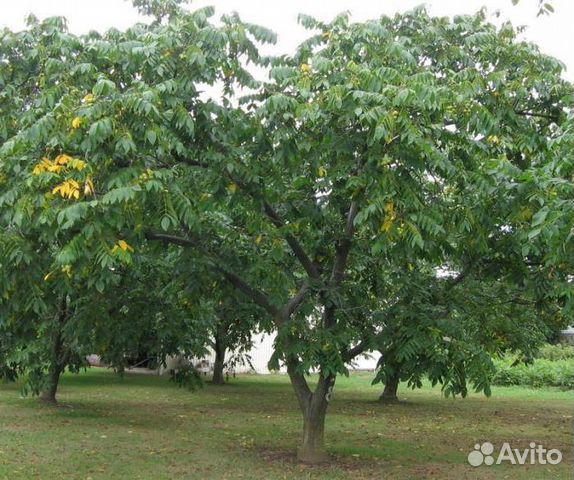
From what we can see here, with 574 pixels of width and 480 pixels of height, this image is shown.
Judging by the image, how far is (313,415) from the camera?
8938 millimetres

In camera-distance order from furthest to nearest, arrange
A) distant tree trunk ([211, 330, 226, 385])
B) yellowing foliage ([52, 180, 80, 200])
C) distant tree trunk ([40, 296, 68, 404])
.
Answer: distant tree trunk ([211, 330, 226, 385]), distant tree trunk ([40, 296, 68, 404]), yellowing foliage ([52, 180, 80, 200])

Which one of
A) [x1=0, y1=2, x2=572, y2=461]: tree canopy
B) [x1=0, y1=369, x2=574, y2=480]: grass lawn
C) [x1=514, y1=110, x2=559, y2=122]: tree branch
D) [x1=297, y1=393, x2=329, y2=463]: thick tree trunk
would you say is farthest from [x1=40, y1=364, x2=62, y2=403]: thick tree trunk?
[x1=514, y1=110, x2=559, y2=122]: tree branch

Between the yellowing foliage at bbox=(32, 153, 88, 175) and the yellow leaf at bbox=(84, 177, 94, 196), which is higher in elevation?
the yellowing foliage at bbox=(32, 153, 88, 175)

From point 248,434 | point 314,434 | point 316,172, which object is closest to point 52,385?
point 248,434

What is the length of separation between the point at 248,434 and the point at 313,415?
3.00m

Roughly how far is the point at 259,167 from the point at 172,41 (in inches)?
63.2

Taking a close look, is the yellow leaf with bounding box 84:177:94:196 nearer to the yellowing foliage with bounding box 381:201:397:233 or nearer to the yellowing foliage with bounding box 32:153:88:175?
the yellowing foliage with bounding box 32:153:88:175

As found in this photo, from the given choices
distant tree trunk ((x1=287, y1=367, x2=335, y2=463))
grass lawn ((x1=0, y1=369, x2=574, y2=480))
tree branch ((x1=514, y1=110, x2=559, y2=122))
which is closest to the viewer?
tree branch ((x1=514, y1=110, x2=559, y2=122))

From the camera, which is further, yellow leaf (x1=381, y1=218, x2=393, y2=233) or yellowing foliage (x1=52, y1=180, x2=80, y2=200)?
yellow leaf (x1=381, y1=218, x2=393, y2=233)

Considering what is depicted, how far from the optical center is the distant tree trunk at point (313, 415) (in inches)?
351

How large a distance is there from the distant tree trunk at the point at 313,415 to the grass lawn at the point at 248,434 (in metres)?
0.24

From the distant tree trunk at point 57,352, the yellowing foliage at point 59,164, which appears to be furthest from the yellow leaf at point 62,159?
the distant tree trunk at point 57,352

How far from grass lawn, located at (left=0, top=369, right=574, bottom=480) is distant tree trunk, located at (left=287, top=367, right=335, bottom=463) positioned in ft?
0.77

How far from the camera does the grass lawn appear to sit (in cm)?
873
